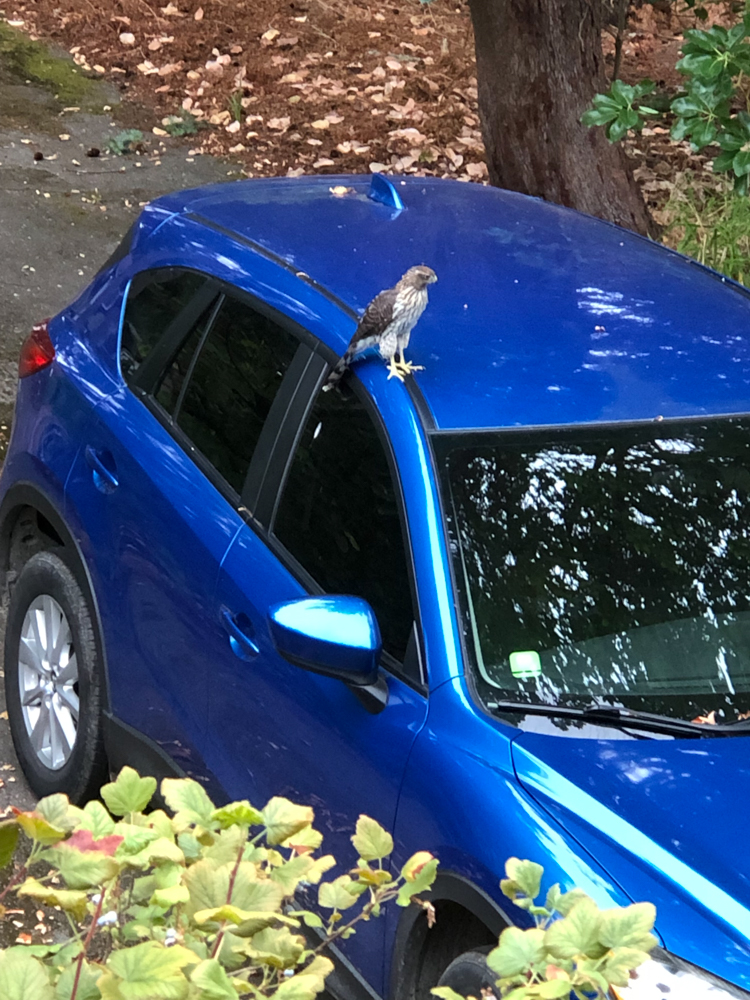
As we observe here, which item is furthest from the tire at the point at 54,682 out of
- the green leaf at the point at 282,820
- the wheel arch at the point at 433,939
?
the green leaf at the point at 282,820

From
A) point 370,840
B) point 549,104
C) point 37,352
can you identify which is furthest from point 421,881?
point 549,104

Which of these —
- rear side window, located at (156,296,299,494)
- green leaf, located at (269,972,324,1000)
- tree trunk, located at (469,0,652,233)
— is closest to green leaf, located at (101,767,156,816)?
green leaf, located at (269,972,324,1000)

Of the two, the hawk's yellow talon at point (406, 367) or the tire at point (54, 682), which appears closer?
the hawk's yellow talon at point (406, 367)

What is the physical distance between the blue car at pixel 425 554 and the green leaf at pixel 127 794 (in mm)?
925

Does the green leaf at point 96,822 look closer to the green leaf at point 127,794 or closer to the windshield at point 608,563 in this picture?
the green leaf at point 127,794

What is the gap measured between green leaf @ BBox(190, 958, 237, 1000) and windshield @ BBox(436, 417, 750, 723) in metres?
1.31

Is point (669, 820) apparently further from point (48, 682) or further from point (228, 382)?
point (48, 682)

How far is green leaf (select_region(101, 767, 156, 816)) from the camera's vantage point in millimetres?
1646

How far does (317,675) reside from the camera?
2.93 metres

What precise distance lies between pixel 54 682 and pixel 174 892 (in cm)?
280

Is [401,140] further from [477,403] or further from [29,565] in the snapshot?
[477,403]

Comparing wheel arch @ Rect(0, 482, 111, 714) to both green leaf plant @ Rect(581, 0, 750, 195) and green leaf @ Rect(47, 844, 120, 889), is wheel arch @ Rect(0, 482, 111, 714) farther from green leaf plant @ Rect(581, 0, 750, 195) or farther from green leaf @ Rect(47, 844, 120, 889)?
green leaf plant @ Rect(581, 0, 750, 195)

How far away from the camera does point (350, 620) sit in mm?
2633

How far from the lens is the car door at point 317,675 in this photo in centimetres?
275
